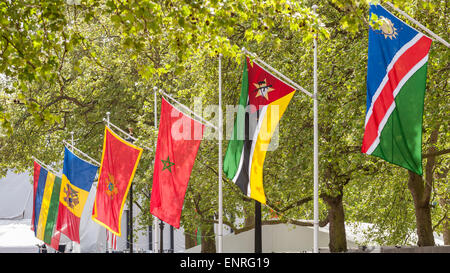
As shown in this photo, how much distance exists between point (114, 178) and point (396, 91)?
10.3m

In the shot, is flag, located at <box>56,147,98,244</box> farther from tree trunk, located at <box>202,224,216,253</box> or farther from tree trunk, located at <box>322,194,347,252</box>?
tree trunk, located at <box>322,194,347,252</box>

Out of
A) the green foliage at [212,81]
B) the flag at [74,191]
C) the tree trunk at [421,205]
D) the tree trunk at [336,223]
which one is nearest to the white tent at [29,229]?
the green foliage at [212,81]

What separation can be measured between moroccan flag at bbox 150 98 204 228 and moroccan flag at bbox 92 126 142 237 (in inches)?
59.3

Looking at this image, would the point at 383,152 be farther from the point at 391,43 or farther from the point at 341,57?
the point at 341,57

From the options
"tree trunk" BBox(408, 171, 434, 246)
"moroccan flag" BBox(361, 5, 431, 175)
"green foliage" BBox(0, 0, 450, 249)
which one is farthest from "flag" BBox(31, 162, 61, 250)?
"moroccan flag" BBox(361, 5, 431, 175)

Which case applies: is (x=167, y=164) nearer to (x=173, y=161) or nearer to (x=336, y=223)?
(x=173, y=161)

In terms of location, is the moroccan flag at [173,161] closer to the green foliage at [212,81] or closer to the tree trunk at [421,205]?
the green foliage at [212,81]

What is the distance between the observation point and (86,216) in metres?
38.4

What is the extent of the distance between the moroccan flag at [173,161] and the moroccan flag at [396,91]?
5.12m

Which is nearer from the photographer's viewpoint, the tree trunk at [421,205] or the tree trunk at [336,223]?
the tree trunk at [421,205]

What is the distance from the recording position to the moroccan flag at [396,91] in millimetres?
9680

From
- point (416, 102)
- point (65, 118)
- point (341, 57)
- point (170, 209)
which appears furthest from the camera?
point (65, 118)

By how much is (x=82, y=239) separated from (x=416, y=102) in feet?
98.4
